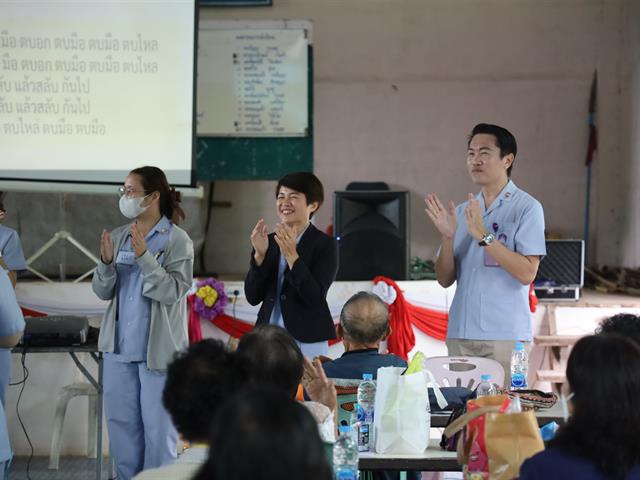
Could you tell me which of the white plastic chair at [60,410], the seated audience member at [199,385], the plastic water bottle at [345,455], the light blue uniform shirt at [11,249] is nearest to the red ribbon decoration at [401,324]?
the white plastic chair at [60,410]

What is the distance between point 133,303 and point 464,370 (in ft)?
4.41

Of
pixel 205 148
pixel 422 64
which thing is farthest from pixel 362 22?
pixel 205 148

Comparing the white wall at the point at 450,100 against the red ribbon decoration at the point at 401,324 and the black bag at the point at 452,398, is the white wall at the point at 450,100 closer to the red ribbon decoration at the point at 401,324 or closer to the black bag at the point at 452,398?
the red ribbon decoration at the point at 401,324

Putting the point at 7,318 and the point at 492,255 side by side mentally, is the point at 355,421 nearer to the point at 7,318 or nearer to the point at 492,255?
the point at 492,255

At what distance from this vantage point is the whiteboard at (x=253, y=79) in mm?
7121

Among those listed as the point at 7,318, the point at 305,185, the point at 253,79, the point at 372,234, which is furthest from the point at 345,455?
the point at 253,79

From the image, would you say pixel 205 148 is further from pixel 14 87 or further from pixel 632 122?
pixel 632 122

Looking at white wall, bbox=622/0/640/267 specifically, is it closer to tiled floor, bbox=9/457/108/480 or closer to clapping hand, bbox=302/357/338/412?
tiled floor, bbox=9/457/108/480

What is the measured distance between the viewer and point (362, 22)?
24.8 feet

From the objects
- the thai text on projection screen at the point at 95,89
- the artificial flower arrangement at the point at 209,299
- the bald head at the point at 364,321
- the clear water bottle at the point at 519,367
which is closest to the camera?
the bald head at the point at 364,321

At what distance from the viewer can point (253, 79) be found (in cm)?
718

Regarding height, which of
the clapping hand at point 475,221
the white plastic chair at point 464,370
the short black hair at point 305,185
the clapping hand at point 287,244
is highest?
the short black hair at point 305,185

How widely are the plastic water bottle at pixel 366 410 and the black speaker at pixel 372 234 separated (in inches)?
105

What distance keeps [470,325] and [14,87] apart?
3483 millimetres
